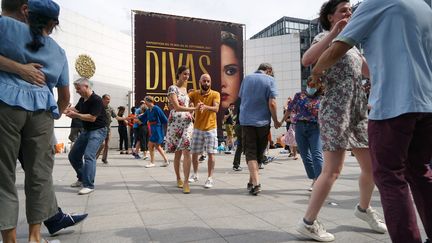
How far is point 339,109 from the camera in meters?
2.82

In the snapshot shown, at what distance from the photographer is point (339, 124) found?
2783mm

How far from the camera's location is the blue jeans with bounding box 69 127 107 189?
5.13 metres

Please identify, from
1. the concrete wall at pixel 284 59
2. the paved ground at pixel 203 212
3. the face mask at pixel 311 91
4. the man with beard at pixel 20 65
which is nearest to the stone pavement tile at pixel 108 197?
the paved ground at pixel 203 212

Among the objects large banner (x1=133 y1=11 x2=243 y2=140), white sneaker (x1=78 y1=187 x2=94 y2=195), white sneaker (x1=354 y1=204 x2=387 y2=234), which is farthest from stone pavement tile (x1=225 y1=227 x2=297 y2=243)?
large banner (x1=133 y1=11 x2=243 y2=140)

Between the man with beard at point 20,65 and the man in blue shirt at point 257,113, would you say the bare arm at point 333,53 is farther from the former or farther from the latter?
the man in blue shirt at point 257,113

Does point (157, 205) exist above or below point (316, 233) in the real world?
below

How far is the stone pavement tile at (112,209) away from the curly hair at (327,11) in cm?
268

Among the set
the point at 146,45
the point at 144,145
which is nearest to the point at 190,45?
the point at 146,45

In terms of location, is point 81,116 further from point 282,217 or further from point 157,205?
point 282,217

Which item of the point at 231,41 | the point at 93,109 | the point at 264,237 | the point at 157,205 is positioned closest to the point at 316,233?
the point at 264,237

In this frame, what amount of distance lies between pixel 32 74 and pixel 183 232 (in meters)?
1.70

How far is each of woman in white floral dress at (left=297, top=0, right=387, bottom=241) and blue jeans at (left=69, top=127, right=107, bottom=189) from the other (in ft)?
11.3

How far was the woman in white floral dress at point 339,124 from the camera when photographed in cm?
272

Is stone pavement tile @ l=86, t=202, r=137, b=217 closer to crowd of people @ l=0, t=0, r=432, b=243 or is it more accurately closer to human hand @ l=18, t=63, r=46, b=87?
crowd of people @ l=0, t=0, r=432, b=243
